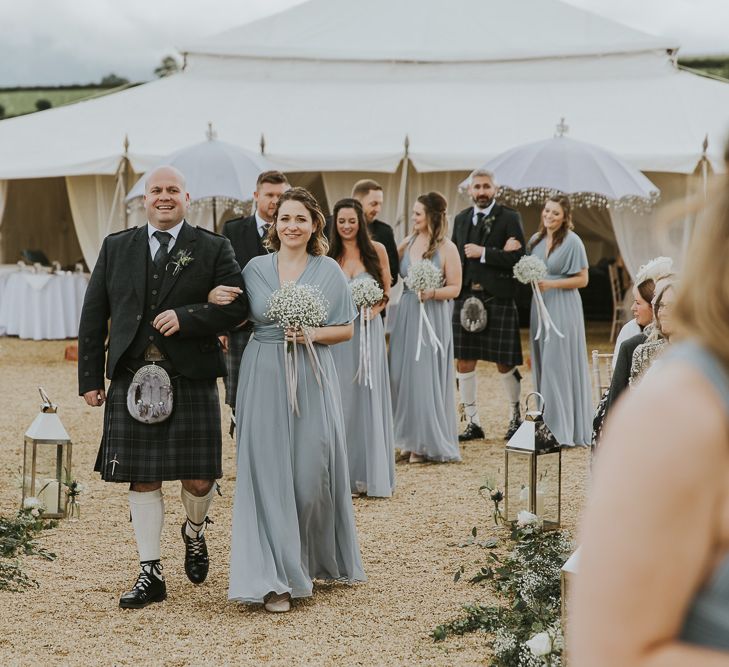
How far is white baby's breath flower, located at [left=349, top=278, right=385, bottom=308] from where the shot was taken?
7259 millimetres

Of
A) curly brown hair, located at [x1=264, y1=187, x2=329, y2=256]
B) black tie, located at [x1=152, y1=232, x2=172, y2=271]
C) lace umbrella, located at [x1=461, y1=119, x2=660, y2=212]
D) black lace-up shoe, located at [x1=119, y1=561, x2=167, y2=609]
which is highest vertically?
lace umbrella, located at [x1=461, y1=119, x2=660, y2=212]

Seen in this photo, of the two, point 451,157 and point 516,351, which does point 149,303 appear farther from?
point 451,157

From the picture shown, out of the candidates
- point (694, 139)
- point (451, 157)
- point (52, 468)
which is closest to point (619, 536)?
point (52, 468)

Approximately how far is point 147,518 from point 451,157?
459 inches

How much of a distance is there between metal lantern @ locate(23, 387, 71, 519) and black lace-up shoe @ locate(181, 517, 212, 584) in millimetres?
1444

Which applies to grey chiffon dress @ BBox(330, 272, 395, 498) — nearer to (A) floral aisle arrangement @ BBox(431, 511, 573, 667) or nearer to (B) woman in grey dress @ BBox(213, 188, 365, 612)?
(A) floral aisle arrangement @ BBox(431, 511, 573, 667)

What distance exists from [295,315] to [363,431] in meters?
2.54

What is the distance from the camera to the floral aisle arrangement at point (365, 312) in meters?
7.27

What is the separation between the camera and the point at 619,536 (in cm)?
117

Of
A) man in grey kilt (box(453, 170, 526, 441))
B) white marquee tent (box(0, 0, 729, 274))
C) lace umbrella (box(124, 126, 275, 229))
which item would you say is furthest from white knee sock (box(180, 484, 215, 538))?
white marquee tent (box(0, 0, 729, 274))

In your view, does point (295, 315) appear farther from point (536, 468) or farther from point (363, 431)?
point (363, 431)

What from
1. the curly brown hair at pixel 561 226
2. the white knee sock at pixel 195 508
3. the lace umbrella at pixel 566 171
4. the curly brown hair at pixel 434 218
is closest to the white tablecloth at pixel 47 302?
the lace umbrella at pixel 566 171

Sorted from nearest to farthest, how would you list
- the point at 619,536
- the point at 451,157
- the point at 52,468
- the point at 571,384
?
the point at 619,536 < the point at 52,468 < the point at 571,384 < the point at 451,157

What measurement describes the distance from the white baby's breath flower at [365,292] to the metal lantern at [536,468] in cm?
141
